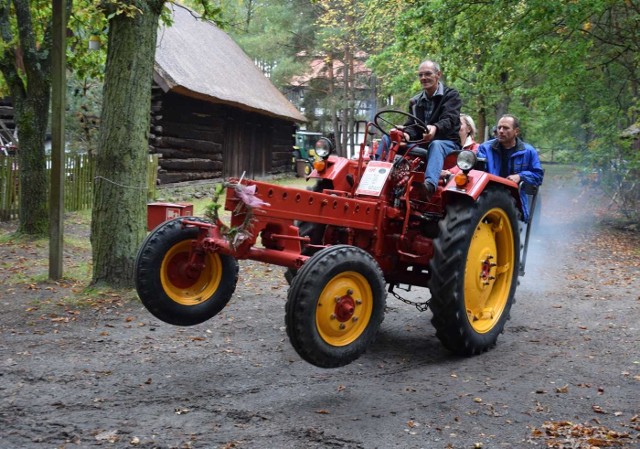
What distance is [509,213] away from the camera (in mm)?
6773

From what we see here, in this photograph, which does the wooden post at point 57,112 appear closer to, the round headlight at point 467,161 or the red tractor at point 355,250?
the red tractor at point 355,250

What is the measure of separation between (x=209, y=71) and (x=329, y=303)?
62.5 ft

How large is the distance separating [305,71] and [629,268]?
29738 mm

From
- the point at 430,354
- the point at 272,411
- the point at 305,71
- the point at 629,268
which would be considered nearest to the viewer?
the point at 272,411

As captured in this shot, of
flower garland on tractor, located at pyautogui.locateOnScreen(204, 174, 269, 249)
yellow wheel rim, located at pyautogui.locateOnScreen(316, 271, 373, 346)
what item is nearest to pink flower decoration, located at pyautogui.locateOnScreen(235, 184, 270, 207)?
flower garland on tractor, located at pyautogui.locateOnScreen(204, 174, 269, 249)

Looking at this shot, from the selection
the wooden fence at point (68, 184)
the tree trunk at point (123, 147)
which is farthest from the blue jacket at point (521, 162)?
the wooden fence at point (68, 184)

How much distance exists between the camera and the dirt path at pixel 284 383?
4.30m

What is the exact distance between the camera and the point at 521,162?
773 centimetres

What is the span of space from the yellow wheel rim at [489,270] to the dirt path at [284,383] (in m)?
0.37

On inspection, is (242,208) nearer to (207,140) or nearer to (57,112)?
(57,112)

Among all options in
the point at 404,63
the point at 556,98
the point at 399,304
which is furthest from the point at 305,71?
the point at 399,304

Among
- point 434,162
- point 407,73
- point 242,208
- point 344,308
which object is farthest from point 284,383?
point 407,73

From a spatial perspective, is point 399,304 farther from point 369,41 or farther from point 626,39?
point 369,41

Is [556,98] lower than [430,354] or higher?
Answer: higher
